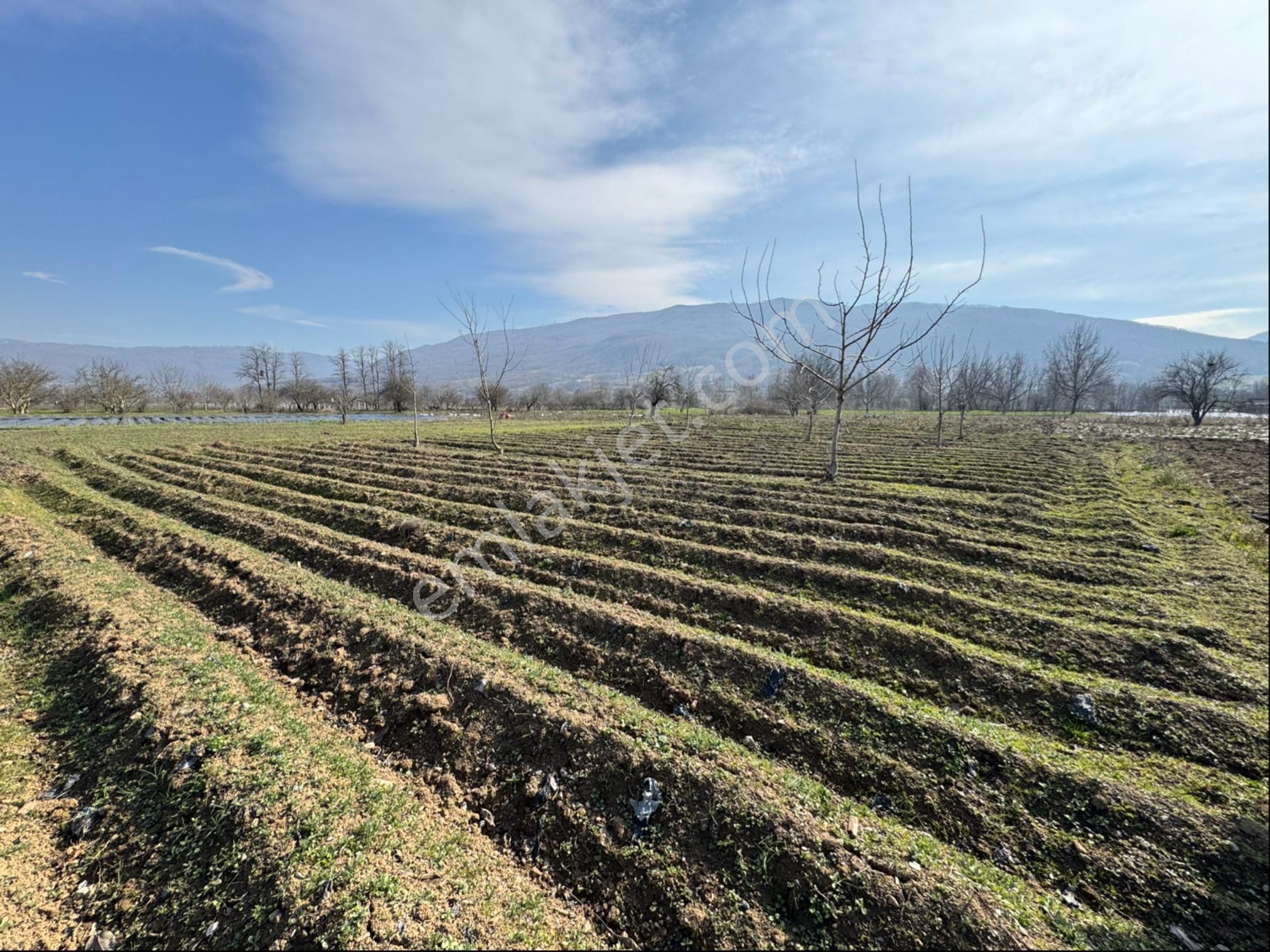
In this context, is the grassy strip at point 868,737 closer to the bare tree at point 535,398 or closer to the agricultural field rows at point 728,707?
the agricultural field rows at point 728,707

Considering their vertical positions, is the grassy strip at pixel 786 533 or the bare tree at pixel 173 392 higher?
the bare tree at pixel 173 392

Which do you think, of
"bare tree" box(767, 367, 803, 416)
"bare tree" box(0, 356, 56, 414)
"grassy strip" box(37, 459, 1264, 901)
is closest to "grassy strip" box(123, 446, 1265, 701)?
"grassy strip" box(37, 459, 1264, 901)

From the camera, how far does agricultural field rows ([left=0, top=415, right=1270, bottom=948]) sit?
3.36m

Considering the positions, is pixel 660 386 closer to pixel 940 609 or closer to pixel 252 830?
pixel 940 609

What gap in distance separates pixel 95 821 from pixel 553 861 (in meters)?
3.71

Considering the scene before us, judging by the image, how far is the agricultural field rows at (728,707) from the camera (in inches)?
132

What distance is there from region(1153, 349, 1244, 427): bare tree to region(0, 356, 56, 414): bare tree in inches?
4135

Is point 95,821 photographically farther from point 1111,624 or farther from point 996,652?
point 1111,624

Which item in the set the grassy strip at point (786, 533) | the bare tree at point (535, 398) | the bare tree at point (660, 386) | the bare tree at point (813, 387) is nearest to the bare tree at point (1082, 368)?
the bare tree at point (813, 387)

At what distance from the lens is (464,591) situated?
305 inches

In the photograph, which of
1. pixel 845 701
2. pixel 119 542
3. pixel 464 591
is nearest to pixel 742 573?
pixel 845 701

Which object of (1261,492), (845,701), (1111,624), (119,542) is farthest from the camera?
(1261,492)

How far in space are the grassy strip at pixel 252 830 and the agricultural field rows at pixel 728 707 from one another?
0.11 feet

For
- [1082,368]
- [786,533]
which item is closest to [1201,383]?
[1082,368]
